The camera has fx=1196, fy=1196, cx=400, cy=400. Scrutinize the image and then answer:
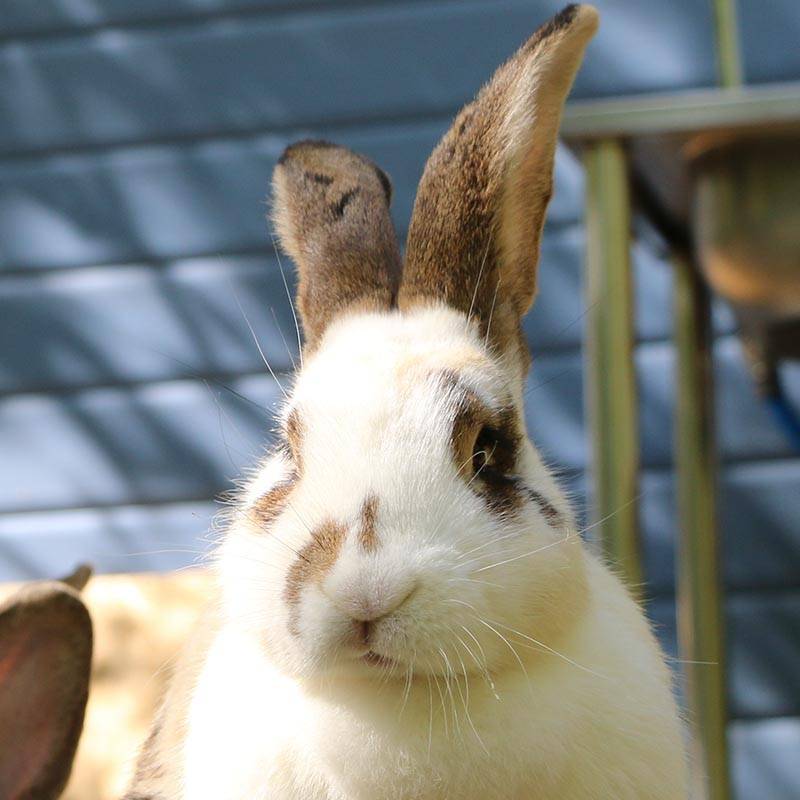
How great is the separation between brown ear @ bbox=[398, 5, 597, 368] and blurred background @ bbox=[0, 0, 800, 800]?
1.34 m

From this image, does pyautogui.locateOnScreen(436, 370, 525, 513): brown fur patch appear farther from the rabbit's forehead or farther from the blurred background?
the blurred background

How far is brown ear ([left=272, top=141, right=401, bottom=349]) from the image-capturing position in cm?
80

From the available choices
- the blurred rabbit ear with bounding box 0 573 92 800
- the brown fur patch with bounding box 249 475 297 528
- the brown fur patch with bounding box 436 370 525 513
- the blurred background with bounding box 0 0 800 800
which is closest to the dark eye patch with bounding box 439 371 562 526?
the brown fur patch with bounding box 436 370 525 513

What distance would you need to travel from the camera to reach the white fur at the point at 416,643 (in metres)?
0.63

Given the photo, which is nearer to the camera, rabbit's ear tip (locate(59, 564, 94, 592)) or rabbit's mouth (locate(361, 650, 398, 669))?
rabbit's mouth (locate(361, 650, 398, 669))

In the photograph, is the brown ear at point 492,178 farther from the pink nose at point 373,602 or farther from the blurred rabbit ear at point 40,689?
the blurred rabbit ear at point 40,689

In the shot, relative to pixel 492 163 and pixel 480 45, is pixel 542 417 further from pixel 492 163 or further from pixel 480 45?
pixel 492 163

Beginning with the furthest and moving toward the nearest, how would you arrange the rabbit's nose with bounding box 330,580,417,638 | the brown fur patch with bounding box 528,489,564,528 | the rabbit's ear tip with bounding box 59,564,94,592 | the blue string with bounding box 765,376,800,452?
the blue string with bounding box 765,376,800,452 < the rabbit's ear tip with bounding box 59,564,94,592 < the brown fur patch with bounding box 528,489,564,528 < the rabbit's nose with bounding box 330,580,417,638

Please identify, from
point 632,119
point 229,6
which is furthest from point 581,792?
point 229,6

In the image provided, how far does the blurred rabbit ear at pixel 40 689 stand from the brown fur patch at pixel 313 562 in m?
0.21

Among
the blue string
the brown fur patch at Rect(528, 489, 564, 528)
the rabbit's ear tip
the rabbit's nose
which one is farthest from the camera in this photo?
the blue string

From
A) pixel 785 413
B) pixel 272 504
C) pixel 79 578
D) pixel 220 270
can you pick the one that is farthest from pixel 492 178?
pixel 220 270

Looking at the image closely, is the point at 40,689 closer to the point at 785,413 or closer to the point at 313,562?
the point at 313,562

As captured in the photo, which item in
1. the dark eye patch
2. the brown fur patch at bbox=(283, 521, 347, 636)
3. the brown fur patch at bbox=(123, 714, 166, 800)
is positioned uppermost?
the dark eye patch
